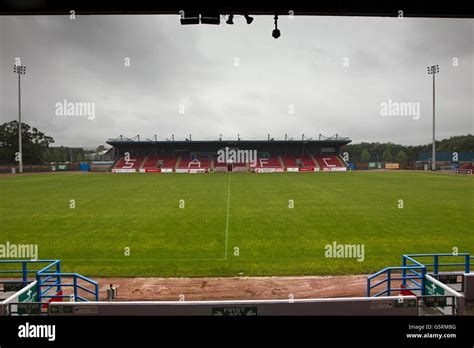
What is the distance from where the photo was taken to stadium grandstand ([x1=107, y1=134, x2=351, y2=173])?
220 feet

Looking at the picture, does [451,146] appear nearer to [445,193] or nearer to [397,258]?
[445,193]

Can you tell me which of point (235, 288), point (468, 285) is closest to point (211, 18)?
point (235, 288)

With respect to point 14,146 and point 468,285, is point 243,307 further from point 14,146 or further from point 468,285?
point 14,146

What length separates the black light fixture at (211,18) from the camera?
5867 millimetres

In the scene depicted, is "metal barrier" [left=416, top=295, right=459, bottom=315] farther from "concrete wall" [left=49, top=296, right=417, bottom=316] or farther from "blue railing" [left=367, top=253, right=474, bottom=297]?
"blue railing" [left=367, top=253, right=474, bottom=297]

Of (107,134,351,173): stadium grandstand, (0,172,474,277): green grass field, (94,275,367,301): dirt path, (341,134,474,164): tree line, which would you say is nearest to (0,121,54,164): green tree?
(107,134,351,173): stadium grandstand

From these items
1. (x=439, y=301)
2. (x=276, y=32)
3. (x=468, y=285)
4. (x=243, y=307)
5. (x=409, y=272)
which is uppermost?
(x=276, y=32)

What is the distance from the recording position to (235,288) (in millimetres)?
9883

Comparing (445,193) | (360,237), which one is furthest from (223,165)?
(360,237)

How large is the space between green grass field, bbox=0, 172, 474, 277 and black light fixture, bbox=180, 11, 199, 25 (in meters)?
8.11

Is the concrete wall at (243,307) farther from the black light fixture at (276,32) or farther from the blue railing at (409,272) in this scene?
the black light fixture at (276,32)

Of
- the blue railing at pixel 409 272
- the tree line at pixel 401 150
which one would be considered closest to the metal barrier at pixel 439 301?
the blue railing at pixel 409 272

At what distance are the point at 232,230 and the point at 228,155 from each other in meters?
56.0
